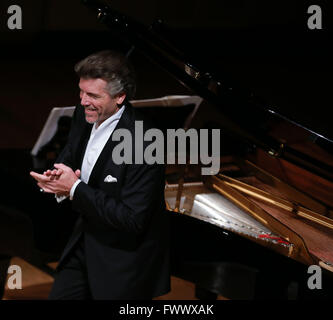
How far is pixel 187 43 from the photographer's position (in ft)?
19.6

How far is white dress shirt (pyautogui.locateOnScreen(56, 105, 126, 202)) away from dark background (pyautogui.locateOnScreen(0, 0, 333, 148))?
3186 mm

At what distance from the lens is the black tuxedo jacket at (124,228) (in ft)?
7.43

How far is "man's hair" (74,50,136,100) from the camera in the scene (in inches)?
89.8

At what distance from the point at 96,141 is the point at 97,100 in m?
0.20

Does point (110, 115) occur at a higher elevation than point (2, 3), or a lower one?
lower

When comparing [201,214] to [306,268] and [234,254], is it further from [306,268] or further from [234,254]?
[306,268]

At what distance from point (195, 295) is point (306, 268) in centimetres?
135

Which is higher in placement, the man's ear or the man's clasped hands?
the man's ear

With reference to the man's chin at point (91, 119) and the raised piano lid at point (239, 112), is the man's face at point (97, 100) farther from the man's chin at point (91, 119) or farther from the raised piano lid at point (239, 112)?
the raised piano lid at point (239, 112)

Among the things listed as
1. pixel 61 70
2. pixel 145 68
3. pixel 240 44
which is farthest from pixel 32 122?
pixel 240 44

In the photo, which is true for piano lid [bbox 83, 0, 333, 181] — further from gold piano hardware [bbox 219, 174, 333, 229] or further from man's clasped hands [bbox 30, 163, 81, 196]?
man's clasped hands [bbox 30, 163, 81, 196]

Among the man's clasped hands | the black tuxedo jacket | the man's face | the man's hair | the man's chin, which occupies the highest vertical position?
the man's hair

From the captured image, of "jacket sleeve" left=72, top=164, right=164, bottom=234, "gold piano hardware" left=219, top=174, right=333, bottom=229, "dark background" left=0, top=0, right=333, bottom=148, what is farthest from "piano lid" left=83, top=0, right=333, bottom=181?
"dark background" left=0, top=0, right=333, bottom=148
